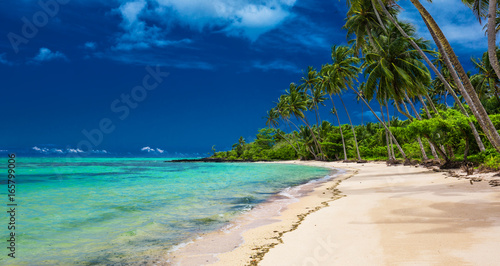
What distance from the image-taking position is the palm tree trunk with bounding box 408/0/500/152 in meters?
11.9

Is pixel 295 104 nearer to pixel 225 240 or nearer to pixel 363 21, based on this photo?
pixel 363 21

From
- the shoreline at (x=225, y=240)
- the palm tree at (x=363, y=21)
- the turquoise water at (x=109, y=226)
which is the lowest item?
the shoreline at (x=225, y=240)

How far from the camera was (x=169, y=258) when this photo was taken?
15.8ft

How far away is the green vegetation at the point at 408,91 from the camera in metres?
13.5

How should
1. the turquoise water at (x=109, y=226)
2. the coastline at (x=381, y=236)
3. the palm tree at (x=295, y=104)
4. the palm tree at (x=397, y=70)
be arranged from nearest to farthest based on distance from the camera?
the coastline at (x=381, y=236), the turquoise water at (x=109, y=226), the palm tree at (x=397, y=70), the palm tree at (x=295, y=104)

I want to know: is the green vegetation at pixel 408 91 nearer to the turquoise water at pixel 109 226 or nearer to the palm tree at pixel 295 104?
the palm tree at pixel 295 104

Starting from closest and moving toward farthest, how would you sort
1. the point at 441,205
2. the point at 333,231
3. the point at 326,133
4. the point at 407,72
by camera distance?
the point at 333,231 < the point at 441,205 < the point at 407,72 < the point at 326,133

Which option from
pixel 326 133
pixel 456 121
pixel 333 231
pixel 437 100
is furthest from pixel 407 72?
pixel 326 133

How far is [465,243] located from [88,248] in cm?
637

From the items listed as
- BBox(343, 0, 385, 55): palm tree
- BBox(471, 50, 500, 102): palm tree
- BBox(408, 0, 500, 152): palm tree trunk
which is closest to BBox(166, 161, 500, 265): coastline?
BBox(408, 0, 500, 152): palm tree trunk

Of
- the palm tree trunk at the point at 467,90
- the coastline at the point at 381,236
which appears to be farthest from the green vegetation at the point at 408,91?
the coastline at the point at 381,236

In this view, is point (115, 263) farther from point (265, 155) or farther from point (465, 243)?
point (265, 155)

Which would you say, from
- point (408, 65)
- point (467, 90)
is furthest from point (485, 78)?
point (467, 90)

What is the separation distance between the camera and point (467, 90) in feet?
39.8
